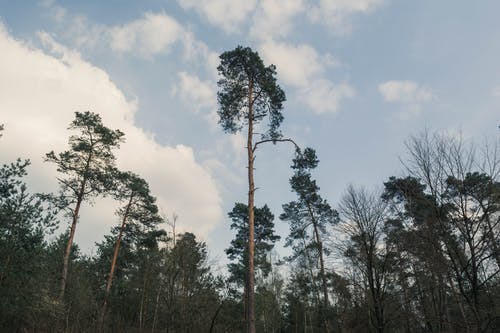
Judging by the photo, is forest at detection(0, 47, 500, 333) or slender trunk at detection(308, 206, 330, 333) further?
slender trunk at detection(308, 206, 330, 333)

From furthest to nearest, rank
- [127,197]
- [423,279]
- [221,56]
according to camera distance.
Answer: [127,197], [423,279], [221,56]

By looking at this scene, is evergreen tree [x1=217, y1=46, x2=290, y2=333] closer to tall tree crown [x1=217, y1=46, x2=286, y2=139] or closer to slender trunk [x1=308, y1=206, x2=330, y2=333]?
tall tree crown [x1=217, y1=46, x2=286, y2=139]

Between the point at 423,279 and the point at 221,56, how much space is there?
47.3 feet

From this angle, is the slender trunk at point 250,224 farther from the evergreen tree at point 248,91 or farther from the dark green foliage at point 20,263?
the dark green foliage at point 20,263

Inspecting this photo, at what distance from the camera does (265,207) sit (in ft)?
88.4

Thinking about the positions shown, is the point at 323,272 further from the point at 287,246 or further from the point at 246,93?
the point at 246,93

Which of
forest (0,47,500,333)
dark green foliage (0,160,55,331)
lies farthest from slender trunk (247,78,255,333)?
dark green foliage (0,160,55,331)

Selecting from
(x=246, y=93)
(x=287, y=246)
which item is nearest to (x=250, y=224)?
(x=246, y=93)

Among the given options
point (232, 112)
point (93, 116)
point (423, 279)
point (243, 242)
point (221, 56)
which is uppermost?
point (93, 116)

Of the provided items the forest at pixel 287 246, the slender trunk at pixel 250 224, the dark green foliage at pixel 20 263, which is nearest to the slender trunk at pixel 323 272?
the forest at pixel 287 246

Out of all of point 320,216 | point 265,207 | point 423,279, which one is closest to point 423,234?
point 423,279

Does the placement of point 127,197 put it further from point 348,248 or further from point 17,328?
point 348,248

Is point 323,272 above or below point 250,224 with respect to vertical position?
below

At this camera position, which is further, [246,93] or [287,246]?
[287,246]
